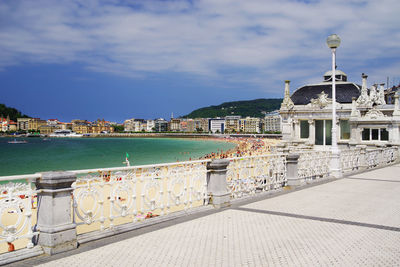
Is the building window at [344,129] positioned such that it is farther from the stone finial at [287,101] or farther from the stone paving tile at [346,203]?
the stone paving tile at [346,203]

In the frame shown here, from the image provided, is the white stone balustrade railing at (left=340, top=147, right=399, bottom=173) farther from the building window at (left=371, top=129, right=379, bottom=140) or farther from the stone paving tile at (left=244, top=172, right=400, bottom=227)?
the stone paving tile at (left=244, top=172, right=400, bottom=227)

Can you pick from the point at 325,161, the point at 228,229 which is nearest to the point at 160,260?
the point at 228,229

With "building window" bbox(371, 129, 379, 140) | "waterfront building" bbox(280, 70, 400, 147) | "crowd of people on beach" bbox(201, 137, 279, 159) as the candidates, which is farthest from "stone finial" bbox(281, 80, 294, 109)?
"building window" bbox(371, 129, 379, 140)

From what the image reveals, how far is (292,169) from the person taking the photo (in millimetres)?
12109

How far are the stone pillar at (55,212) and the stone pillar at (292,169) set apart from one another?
8219 millimetres

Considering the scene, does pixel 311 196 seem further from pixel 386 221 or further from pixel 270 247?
pixel 270 247

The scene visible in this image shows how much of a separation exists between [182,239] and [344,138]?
87.0 ft

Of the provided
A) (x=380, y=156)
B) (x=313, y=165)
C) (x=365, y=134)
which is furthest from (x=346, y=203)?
(x=365, y=134)

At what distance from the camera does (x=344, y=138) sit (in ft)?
96.4

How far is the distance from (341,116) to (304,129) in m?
4.05

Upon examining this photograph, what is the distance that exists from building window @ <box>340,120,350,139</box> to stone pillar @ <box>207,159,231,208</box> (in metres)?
23.6

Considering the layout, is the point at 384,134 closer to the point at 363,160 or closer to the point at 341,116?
the point at 341,116

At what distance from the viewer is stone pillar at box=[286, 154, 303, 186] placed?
11.9 meters

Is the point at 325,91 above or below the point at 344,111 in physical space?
above
